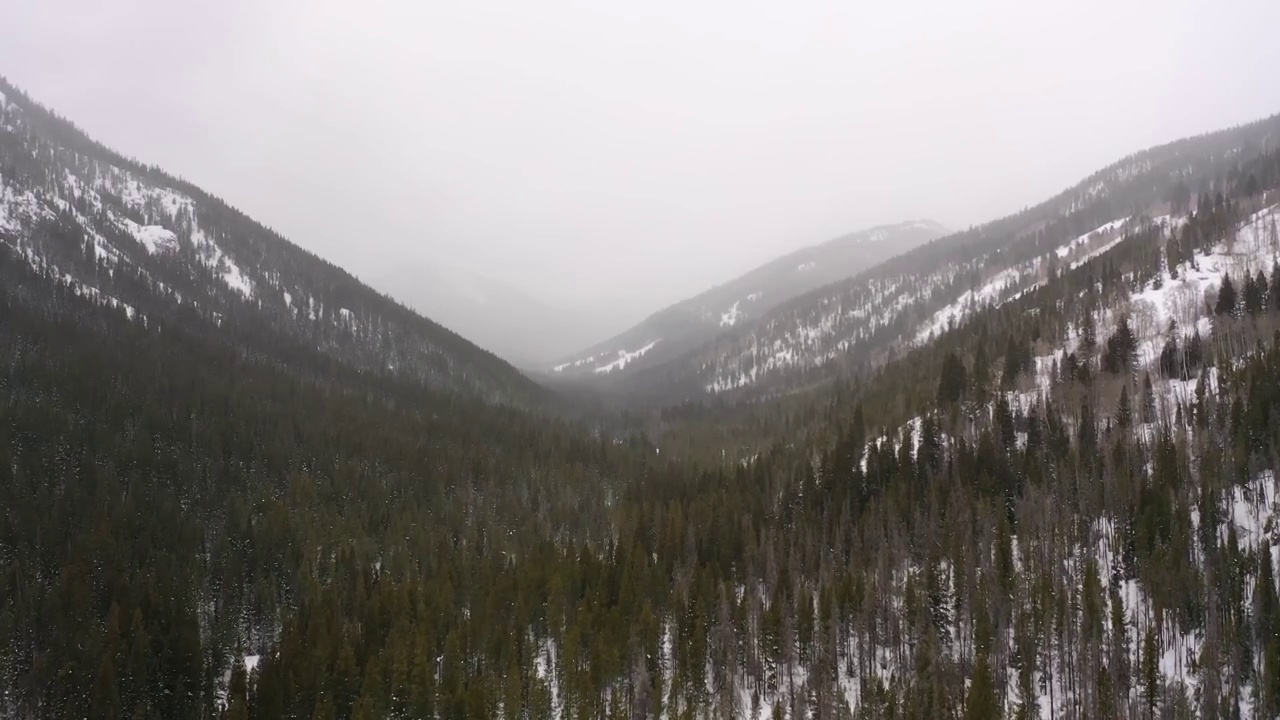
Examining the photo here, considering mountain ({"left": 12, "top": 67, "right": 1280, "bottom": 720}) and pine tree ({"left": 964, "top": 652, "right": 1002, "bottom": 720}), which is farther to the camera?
mountain ({"left": 12, "top": 67, "right": 1280, "bottom": 720})

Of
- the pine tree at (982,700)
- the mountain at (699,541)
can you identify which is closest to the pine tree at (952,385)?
the mountain at (699,541)

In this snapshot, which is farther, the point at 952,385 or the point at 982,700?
the point at 952,385

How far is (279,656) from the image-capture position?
5956 centimetres

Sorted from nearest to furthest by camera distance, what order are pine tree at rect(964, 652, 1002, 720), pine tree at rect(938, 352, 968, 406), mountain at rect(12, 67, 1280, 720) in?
pine tree at rect(964, 652, 1002, 720) → mountain at rect(12, 67, 1280, 720) → pine tree at rect(938, 352, 968, 406)

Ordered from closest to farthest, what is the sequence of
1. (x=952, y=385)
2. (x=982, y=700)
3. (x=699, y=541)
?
(x=982, y=700) < (x=699, y=541) < (x=952, y=385)

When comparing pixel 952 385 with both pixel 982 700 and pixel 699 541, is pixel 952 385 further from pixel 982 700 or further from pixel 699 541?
pixel 982 700

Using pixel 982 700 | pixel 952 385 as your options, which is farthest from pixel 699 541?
pixel 952 385

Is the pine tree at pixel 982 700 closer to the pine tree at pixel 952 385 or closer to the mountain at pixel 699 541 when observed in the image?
the mountain at pixel 699 541

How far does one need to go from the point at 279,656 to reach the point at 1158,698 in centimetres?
7311

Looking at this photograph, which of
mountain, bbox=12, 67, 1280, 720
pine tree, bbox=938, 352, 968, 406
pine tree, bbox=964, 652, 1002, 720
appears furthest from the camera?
pine tree, bbox=938, 352, 968, 406

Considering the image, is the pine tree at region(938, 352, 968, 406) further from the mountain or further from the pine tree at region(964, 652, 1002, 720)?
the pine tree at region(964, 652, 1002, 720)

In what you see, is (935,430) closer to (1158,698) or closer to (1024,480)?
(1024,480)

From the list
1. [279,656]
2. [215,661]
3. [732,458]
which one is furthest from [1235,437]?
[215,661]

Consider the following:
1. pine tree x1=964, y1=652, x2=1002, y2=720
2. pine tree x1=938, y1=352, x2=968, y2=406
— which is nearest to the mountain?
pine tree x1=964, y1=652, x2=1002, y2=720
